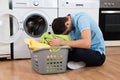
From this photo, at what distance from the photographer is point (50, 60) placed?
2.01 meters

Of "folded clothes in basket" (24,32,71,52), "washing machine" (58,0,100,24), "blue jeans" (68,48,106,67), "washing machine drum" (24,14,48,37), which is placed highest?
"washing machine" (58,0,100,24)

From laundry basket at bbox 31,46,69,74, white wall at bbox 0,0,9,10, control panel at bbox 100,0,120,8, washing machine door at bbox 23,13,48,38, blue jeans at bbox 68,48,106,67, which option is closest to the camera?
laundry basket at bbox 31,46,69,74

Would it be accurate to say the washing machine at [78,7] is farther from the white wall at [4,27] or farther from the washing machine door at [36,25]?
the white wall at [4,27]

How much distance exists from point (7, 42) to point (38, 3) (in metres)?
0.57

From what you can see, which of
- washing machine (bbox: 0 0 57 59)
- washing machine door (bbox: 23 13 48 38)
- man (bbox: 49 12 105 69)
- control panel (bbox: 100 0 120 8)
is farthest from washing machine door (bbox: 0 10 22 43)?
control panel (bbox: 100 0 120 8)

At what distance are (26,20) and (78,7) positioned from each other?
662mm

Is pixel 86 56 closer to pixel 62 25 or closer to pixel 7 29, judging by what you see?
pixel 62 25

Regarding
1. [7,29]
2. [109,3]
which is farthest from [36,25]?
[109,3]

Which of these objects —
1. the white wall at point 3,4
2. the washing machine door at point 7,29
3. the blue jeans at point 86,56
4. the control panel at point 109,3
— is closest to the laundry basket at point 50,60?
the blue jeans at point 86,56

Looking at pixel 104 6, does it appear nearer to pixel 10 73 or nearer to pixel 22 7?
pixel 22 7

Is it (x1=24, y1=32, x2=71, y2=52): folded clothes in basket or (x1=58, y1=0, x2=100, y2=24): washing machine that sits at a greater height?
(x1=58, y1=0, x2=100, y2=24): washing machine

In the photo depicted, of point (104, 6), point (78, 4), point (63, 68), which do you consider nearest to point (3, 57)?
point (63, 68)

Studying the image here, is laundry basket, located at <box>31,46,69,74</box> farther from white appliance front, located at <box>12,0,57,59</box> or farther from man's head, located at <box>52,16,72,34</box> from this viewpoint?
white appliance front, located at <box>12,0,57,59</box>

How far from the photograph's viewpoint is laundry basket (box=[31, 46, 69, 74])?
198cm
